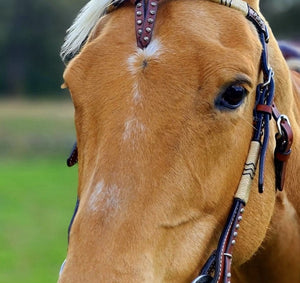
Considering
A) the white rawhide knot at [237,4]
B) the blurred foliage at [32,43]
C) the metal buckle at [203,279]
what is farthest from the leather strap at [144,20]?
the blurred foliage at [32,43]

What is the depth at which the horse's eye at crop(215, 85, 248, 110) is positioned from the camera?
8.21ft

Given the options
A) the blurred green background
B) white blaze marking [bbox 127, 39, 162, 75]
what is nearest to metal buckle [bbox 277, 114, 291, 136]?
white blaze marking [bbox 127, 39, 162, 75]

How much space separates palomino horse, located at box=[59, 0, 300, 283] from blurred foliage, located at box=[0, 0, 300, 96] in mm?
35420

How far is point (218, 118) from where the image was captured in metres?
2.51

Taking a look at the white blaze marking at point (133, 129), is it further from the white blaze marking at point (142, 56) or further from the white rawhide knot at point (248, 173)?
the white rawhide knot at point (248, 173)

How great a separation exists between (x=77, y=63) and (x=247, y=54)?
717 millimetres

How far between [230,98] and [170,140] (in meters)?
0.33

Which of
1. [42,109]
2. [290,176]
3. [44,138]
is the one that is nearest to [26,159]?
[44,138]

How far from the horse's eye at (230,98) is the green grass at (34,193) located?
6.79 meters

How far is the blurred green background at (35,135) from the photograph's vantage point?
412 inches

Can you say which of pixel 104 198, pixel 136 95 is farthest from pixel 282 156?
pixel 104 198

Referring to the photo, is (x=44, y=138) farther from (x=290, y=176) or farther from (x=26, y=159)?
(x=290, y=176)

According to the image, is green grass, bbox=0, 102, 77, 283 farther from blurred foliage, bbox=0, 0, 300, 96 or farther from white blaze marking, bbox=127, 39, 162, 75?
blurred foliage, bbox=0, 0, 300, 96

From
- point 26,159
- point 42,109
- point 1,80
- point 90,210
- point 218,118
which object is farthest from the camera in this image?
point 1,80
